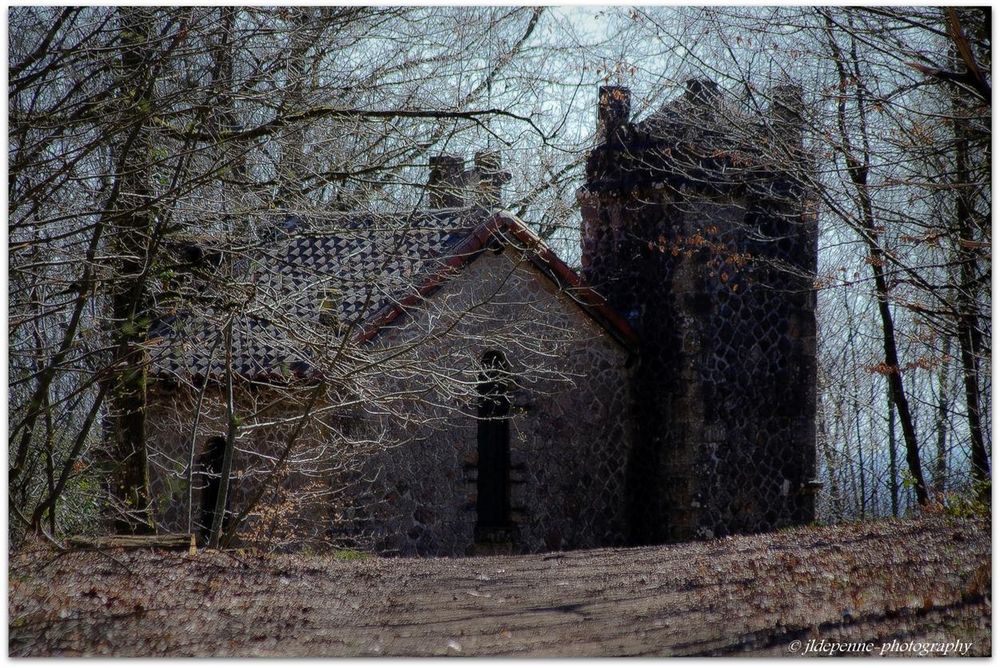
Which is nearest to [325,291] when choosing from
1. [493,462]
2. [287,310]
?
[287,310]

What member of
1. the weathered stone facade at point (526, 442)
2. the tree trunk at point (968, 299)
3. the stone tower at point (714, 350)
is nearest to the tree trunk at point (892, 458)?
the stone tower at point (714, 350)

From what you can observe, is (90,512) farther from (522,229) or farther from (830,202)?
(830,202)

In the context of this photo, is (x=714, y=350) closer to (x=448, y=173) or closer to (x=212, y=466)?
(x=448, y=173)

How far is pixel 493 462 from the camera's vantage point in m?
11.4

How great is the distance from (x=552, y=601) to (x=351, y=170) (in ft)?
11.3

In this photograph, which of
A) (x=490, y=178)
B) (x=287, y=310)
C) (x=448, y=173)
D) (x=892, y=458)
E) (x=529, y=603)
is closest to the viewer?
(x=529, y=603)

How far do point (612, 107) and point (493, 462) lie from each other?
164 inches

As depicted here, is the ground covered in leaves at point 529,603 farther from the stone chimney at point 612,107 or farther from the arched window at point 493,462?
the stone chimney at point 612,107

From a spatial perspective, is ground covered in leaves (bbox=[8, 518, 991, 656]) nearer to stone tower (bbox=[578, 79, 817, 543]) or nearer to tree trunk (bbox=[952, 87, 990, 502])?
tree trunk (bbox=[952, 87, 990, 502])

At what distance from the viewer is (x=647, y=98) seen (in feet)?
35.1

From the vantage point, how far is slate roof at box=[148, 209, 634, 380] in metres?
7.39

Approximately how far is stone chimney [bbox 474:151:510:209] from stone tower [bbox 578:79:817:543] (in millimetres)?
3333

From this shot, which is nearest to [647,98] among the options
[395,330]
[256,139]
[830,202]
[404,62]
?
[830,202]

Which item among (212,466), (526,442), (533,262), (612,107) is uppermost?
(612,107)
